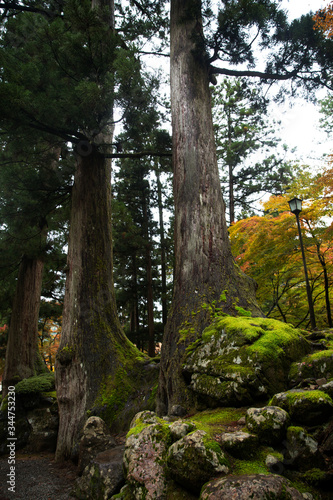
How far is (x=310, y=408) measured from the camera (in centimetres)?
199

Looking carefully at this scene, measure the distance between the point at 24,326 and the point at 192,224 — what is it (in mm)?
6340

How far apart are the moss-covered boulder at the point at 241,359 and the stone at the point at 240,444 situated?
0.73 meters

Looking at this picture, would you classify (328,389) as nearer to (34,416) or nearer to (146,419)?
(146,419)

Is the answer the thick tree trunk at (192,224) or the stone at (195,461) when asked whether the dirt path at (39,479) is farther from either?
the stone at (195,461)

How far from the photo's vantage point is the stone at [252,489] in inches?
59.6

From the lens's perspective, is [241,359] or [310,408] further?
[241,359]

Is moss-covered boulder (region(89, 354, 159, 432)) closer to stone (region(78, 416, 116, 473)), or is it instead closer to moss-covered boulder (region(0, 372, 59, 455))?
stone (region(78, 416, 116, 473))

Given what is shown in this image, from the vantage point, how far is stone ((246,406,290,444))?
1.96 m

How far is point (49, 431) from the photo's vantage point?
595 cm

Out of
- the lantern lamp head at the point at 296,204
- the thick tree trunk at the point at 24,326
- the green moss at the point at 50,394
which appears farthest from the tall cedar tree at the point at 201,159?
the thick tree trunk at the point at 24,326

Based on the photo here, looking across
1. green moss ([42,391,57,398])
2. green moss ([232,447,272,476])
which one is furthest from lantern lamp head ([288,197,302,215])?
green moss ([42,391,57,398])

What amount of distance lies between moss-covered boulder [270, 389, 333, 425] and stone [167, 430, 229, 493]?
1.93ft

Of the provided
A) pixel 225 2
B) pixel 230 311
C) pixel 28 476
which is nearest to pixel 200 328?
pixel 230 311

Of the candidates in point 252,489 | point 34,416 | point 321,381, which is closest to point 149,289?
point 34,416
